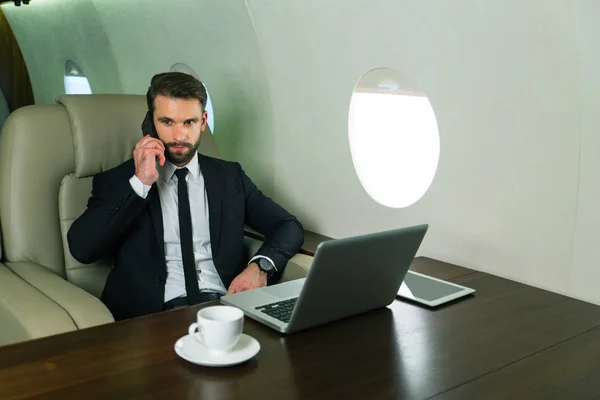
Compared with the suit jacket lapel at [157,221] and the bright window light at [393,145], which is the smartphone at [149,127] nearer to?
the suit jacket lapel at [157,221]

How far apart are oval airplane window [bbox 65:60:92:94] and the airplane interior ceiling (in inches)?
72.5

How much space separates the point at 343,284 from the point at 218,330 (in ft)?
Answer: 1.08

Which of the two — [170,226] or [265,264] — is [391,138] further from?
[170,226]

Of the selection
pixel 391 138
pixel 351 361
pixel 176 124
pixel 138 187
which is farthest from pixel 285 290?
pixel 391 138

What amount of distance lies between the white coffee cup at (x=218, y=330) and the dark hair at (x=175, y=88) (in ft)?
3.16

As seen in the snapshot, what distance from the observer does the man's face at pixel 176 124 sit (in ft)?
6.69

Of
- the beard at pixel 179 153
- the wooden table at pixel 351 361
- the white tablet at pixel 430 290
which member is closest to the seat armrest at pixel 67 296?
the wooden table at pixel 351 361

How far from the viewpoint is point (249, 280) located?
6.47 ft

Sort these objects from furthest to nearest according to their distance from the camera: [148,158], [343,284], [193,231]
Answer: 1. [193,231]
2. [148,158]
3. [343,284]

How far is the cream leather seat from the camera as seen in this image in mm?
2043

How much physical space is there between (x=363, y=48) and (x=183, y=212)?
2.65 ft

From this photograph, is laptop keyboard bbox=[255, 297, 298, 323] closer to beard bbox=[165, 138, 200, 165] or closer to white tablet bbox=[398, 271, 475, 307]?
white tablet bbox=[398, 271, 475, 307]

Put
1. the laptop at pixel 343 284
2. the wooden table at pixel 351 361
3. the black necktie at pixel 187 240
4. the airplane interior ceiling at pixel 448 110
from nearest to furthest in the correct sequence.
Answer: the wooden table at pixel 351 361
the laptop at pixel 343 284
the airplane interior ceiling at pixel 448 110
the black necktie at pixel 187 240

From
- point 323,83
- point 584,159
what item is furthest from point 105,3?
point 584,159
